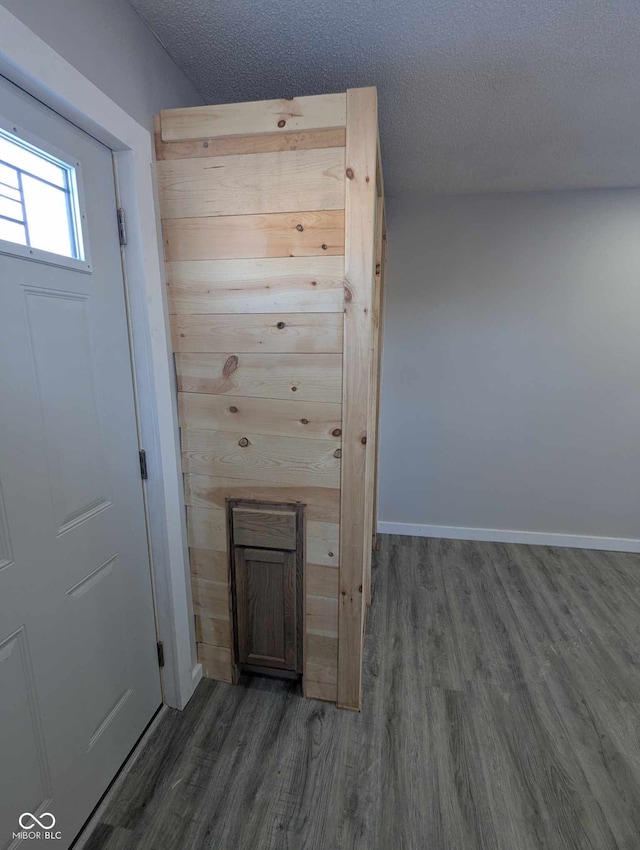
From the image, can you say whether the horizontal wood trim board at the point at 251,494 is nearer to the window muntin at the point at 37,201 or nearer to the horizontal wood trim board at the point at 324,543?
the horizontal wood trim board at the point at 324,543

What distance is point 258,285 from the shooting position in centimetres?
139

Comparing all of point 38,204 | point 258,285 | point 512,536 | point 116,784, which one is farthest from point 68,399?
point 512,536

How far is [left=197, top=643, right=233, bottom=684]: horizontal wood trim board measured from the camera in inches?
67.7

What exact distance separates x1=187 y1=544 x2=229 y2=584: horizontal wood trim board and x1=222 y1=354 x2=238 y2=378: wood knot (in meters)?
0.74

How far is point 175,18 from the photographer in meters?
1.22

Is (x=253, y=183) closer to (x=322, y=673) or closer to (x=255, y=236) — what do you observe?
(x=255, y=236)

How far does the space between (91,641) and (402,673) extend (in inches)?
53.0

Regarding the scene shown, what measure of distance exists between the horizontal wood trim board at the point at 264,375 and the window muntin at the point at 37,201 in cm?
52

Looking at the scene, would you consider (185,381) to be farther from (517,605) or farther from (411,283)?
(517,605)

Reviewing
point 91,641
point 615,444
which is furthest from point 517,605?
point 91,641

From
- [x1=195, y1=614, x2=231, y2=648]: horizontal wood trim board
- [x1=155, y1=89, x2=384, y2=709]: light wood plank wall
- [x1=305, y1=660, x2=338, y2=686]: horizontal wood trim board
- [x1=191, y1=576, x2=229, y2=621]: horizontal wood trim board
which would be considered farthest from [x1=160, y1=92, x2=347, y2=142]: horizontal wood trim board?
[x1=305, y1=660, x2=338, y2=686]: horizontal wood trim board

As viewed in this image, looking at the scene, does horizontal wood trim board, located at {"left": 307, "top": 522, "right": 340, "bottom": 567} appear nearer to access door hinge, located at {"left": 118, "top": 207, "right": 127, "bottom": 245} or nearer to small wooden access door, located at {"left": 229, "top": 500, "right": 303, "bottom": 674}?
small wooden access door, located at {"left": 229, "top": 500, "right": 303, "bottom": 674}

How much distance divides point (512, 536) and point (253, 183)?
2928mm

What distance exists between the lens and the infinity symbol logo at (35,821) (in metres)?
0.99
